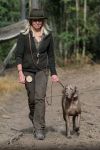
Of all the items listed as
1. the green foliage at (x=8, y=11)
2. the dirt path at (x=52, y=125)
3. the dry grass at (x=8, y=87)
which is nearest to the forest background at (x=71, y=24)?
the green foliage at (x=8, y=11)

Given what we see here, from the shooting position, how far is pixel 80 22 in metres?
29.1

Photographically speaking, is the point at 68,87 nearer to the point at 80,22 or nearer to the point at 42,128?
the point at 42,128

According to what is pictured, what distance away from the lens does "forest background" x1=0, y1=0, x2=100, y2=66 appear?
28.6 metres

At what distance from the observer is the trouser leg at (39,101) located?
9.58 m

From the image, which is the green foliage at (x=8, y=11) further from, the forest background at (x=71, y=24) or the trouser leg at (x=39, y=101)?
the trouser leg at (x=39, y=101)

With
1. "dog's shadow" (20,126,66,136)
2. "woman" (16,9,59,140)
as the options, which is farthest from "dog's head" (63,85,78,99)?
"dog's shadow" (20,126,66,136)

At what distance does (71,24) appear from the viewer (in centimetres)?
2945

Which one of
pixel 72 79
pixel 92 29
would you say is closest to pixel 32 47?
pixel 72 79

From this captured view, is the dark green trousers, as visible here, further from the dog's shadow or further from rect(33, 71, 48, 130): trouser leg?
the dog's shadow

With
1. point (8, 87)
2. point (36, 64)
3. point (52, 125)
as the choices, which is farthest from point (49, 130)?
point (8, 87)

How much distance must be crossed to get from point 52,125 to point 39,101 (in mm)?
1650

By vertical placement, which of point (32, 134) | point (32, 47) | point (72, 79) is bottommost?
point (72, 79)

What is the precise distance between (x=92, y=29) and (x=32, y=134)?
19.3 m

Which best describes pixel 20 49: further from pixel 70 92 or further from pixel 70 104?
pixel 70 104
